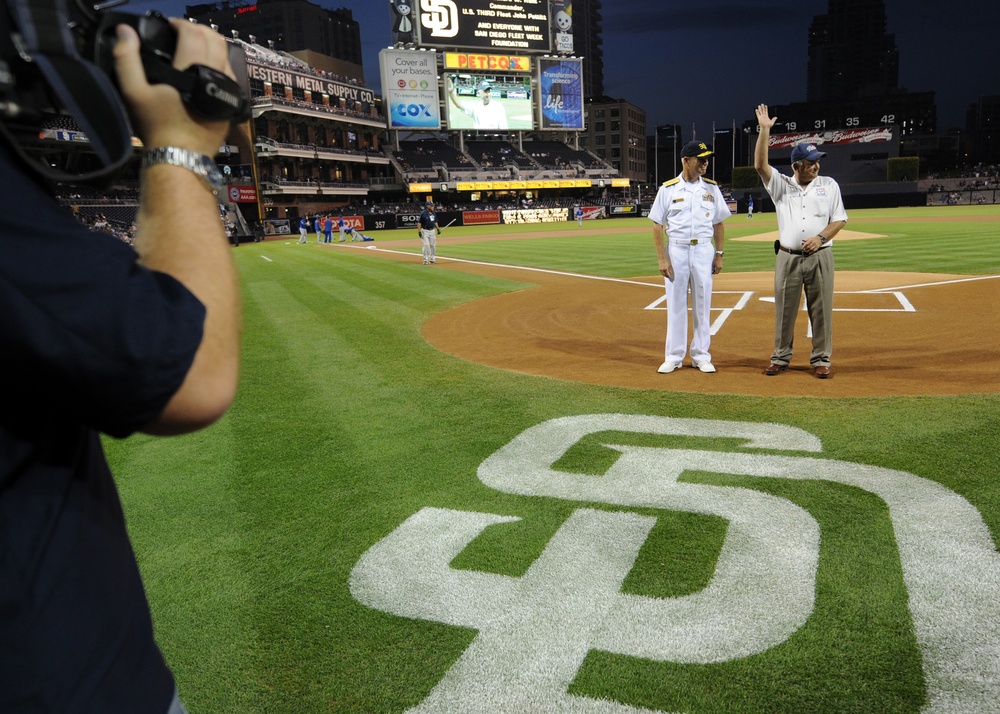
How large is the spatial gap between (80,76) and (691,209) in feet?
24.0

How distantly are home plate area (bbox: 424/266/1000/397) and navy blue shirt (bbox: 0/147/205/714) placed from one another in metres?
6.40

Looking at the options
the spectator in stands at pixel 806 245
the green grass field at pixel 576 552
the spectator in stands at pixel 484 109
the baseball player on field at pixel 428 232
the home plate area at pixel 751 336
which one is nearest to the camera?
the green grass field at pixel 576 552

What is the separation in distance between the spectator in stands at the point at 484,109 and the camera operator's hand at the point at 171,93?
81416 millimetres

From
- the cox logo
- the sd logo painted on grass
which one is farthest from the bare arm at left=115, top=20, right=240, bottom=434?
the cox logo

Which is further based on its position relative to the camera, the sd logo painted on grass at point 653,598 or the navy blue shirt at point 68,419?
the sd logo painted on grass at point 653,598

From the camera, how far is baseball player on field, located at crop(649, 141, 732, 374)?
7.64m

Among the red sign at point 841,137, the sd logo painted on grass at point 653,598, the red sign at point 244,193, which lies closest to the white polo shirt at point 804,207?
the sd logo painted on grass at point 653,598

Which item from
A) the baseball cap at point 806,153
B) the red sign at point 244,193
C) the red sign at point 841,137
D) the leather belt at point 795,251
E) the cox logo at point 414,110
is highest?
the cox logo at point 414,110

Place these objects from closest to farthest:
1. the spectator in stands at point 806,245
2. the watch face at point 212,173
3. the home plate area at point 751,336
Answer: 1. the watch face at point 212,173
2. the home plate area at point 751,336
3. the spectator in stands at point 806,245

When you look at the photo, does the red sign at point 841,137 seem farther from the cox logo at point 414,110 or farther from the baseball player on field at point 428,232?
the baseball player on field at point 428,232

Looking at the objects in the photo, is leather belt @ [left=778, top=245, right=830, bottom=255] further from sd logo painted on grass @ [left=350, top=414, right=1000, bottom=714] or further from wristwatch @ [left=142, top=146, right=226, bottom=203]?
wristwatch @ [left=142, top=146, right=226, bottom=203]

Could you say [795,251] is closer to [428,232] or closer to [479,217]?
[428,232]

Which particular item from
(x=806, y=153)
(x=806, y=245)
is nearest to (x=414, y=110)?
(x=806, y=153)

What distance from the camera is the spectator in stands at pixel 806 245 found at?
286 inches
